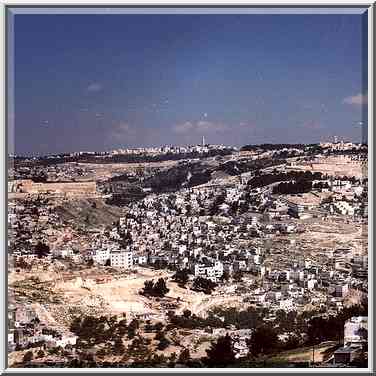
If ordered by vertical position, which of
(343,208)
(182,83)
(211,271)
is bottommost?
(211,271)

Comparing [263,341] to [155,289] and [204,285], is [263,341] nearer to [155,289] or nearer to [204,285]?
[204,285]

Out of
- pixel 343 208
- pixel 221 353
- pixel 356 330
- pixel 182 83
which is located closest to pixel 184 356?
pixel 221 353

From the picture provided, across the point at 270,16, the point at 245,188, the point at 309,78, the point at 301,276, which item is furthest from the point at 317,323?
the point at 270,16

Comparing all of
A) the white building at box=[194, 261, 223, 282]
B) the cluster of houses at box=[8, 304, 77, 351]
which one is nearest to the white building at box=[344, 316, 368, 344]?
the white building at box=[194, 261, 223, 282]

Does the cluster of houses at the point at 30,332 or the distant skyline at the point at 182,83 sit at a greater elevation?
the distant skyline at the point at 182,83

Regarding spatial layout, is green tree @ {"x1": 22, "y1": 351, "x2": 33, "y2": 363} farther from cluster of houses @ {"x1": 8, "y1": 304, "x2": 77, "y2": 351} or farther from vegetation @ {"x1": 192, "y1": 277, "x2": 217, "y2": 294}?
vegetation @ {"x1": 192, "y1": 277, "x2": 217, "y2": 294}

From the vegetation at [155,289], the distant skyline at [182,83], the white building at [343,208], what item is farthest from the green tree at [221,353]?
the distant skyline at [182,83]

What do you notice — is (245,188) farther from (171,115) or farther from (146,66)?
A: (146,66)

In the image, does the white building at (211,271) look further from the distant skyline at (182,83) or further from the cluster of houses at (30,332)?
the cluster of houses at (30,332)
